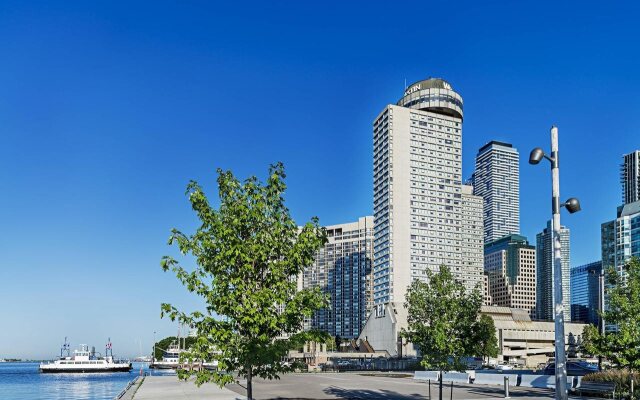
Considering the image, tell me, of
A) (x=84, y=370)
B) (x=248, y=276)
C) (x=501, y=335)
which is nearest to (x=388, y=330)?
(x=501, y=335)

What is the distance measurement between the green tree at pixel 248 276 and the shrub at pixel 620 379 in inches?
857

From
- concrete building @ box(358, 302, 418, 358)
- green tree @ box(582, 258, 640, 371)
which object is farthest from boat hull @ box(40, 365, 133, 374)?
green tree @ box(582, 258, 640, 371)

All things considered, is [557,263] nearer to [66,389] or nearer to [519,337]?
[66,389]

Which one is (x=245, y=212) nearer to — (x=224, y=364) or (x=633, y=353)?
(x=224, y=364)

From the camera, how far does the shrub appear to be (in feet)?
117

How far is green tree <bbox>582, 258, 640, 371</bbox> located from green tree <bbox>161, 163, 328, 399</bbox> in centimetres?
1499

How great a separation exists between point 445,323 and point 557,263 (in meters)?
12.6

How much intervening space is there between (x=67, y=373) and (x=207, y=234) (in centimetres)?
15269

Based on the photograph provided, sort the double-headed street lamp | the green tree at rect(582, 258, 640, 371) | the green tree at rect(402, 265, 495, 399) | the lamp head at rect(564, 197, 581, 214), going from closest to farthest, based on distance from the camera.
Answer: the double-headed street lamp < the lamp head at rect(564, 197, 581, 214) < the green tree at rect(582, 258, 640, 371) < the green tree at rect(402, 265, 495, 399)

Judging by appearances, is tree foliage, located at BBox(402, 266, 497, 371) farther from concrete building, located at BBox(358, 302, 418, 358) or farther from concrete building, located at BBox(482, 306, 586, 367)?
concrete building, located at BBox(482, 306, 586, 367)

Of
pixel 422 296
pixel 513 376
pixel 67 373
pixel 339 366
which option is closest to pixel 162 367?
pixel 67 373

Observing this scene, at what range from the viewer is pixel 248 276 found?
19688 millimetres

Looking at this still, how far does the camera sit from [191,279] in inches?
764

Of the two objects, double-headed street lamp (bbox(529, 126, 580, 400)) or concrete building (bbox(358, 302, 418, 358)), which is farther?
concrete building (bbox(358, 302, 418, 358))
